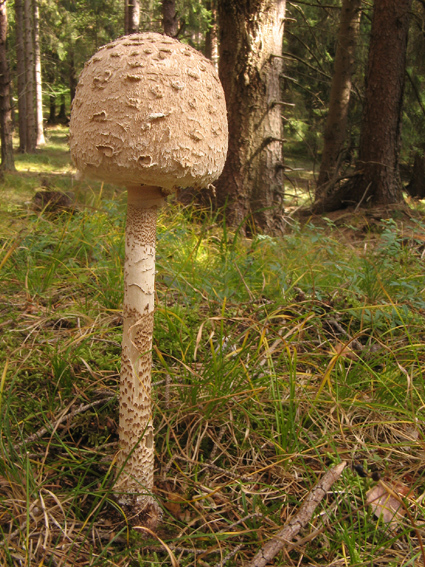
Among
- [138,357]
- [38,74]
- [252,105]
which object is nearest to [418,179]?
[252,105]

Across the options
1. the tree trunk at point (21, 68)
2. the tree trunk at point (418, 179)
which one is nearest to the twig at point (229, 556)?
the tree trunk at point (418, 179)

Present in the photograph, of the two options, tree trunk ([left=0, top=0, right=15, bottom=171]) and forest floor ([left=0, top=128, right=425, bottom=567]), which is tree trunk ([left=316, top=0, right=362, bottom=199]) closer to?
forest floor ([left=0, top=128, right=425, bottom=567])

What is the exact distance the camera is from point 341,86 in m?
8.28

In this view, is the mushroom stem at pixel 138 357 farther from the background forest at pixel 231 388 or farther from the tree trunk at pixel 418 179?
the tree trunk at pixel 418 179

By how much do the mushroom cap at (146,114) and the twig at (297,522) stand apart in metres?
1.20

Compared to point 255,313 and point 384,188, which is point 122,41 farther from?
point 384,188

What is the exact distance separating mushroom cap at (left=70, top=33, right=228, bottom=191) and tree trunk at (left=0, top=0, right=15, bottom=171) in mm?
7826

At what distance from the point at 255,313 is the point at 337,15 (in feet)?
36.7

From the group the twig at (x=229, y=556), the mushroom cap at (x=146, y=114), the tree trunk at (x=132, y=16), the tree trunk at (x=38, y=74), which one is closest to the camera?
the mushroom cap at (x=146, y=114)

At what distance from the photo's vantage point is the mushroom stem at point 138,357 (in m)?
1.52

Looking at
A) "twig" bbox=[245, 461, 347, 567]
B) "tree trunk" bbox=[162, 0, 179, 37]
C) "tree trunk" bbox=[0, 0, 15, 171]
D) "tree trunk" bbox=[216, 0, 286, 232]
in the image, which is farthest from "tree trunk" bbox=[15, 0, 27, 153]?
"twig" bbox=[245, 461, 347, 567]

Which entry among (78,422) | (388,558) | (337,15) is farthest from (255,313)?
(337,15)

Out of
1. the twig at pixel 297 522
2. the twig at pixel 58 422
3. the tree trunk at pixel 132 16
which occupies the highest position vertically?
the tree trunk at pixel 132 16

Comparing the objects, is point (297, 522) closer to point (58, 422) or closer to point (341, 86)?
point (58, 422)
